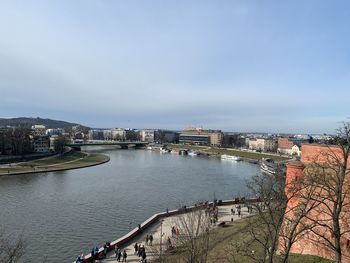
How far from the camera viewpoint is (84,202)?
4834 cm

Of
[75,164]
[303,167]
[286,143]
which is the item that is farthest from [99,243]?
[286,143]

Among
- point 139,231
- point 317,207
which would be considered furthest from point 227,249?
point 139,231

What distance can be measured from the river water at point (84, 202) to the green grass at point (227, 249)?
7952mm

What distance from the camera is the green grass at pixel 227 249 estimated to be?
21531mm

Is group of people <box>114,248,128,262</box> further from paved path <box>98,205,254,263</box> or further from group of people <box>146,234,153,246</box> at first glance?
group of people <box>146,234,153,246</box>

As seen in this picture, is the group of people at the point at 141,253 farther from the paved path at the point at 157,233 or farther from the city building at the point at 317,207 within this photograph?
the city building at the point at 317,207

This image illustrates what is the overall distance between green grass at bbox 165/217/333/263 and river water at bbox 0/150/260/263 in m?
7.95

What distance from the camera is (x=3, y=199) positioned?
4938 centimetres

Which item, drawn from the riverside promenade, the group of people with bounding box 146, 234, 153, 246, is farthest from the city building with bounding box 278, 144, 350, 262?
the group of people with bounding box 146, 234, 153, 246

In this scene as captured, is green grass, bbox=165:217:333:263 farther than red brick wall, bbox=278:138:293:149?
Result: No

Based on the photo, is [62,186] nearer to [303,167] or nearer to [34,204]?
[34,204]

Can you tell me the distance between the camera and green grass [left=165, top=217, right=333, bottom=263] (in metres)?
21.5

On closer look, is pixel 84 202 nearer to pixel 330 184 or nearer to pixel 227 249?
pixel 227 249

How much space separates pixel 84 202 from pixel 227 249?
26381 millimetres
